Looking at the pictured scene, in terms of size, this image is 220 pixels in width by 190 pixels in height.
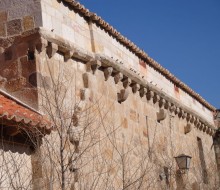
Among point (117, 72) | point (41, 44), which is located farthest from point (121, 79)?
point (41, 44)

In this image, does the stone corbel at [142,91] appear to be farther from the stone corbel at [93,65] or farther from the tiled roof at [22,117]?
the tiled roof at [22,117]

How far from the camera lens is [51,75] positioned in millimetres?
6539

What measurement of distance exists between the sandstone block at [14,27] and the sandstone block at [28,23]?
0.10 meters

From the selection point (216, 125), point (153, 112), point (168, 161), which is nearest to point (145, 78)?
point (153, 112)

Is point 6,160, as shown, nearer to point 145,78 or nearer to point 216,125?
point 145,78

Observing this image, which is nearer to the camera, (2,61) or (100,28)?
(2,61)

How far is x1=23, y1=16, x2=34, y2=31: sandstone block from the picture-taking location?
6.83 metres

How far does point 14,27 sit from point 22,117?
6.88 feet

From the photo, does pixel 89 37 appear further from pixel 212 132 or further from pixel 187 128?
pixel 212 132

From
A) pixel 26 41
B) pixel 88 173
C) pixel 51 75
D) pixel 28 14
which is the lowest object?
pixel 88 173

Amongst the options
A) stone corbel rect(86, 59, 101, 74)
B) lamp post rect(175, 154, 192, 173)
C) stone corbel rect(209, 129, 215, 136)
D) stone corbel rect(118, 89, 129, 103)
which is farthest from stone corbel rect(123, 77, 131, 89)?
stone corbel rect(209, 129, 215, 136)

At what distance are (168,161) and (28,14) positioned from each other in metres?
5.08

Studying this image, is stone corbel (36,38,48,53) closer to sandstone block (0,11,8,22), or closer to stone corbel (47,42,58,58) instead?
stone corbel (47,42,58,58)

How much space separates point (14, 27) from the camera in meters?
6.95
